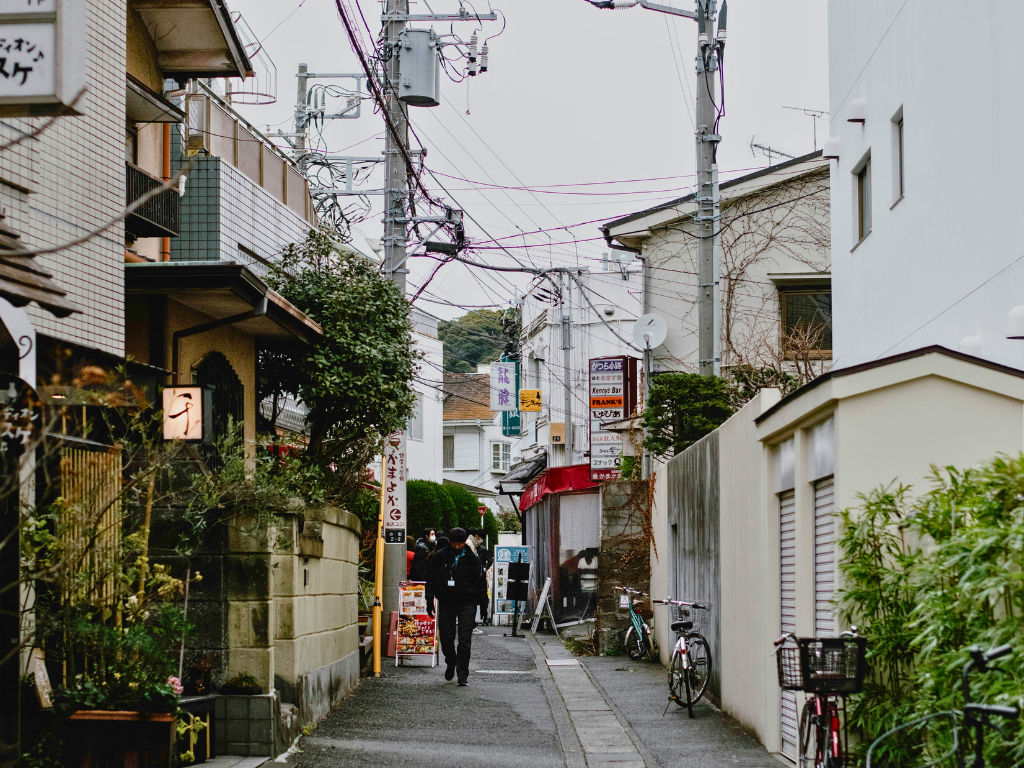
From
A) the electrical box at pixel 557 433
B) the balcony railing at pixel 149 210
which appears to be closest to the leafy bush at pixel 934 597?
the balcony railing at pixel 149 210

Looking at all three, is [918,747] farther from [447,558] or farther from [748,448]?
[447,558]

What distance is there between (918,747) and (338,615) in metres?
7.51

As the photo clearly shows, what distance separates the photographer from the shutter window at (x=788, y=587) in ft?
30.2

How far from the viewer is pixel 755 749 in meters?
9.91

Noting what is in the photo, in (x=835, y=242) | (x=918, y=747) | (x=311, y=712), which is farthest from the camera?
(x=835, y=242)

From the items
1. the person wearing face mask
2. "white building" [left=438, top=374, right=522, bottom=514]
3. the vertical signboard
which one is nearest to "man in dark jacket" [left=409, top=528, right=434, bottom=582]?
the person wearing face mask

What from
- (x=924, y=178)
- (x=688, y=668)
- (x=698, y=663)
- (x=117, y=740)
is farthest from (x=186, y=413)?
(x=924, y=178)

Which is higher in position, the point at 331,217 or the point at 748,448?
the point at 331,217

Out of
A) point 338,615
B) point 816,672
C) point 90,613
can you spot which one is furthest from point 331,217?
point 816,672

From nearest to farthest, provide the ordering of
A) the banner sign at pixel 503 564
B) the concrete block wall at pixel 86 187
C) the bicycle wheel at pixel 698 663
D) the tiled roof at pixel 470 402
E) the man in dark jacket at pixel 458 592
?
1. the concrete block wall at pixel 86 187
2. the bicycle wheel at pixel 698 663
3. the man in dark jacket at pixel 458 592
4. the banner sign at pixel 503 564
5. the tiled roof at pixel 470 402

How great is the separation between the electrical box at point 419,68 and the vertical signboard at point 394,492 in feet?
17.4

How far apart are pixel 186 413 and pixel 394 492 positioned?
7857mm

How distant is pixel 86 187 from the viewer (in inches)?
384

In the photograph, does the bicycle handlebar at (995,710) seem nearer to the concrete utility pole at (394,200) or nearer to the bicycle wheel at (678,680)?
the bicycle wheel at (678,680)
